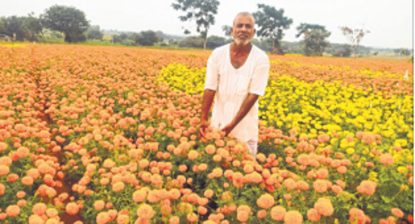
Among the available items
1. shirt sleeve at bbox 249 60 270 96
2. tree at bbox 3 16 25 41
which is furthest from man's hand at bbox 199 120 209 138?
tree at bbox 3 16 25 41

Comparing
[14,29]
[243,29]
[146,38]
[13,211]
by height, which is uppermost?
[14,29]

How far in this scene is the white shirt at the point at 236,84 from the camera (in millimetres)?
3238

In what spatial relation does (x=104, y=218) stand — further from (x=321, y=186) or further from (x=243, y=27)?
(x=243, y=27)

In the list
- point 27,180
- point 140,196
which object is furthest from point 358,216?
point 27,180

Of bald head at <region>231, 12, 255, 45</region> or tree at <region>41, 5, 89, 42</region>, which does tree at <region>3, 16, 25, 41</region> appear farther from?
bald head at <region>231, 12, 255, 45</region>

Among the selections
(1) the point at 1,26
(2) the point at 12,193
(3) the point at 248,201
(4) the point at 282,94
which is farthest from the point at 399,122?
(1) the point at 1,26

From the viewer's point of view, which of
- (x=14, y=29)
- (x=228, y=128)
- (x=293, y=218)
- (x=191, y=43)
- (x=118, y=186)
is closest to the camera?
(x=293, y=218)

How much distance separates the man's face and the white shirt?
15cm

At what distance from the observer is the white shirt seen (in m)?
3.24

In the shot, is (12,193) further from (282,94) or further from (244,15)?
(282,94)

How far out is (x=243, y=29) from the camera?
309 cm

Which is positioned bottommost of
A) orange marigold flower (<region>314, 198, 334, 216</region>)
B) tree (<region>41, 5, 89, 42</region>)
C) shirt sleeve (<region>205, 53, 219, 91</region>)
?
orange marigold flower (<region>314, 198, 334, 216</region>)

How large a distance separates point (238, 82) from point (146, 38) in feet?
163

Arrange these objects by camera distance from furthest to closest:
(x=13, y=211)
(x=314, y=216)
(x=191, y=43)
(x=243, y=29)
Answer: (x=191, y=43)
(x=243, y=29)
(x=13, y=211)
(x=314, y=216)
